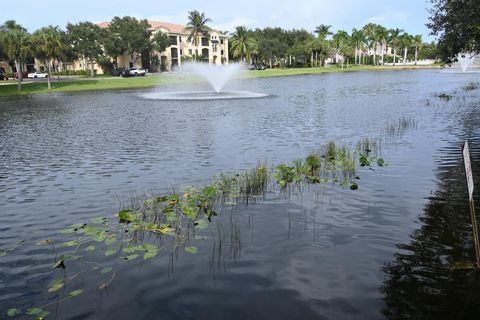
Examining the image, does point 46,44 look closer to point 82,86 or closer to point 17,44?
point 17,44

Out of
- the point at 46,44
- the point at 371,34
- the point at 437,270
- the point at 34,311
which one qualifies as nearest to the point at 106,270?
the point at 34,311

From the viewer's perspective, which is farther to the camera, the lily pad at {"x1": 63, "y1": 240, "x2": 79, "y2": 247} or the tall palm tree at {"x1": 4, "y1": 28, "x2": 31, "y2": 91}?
the tall palm tree at {"x1": 4, "y1": 28, "x2": 31, "y2": 91}

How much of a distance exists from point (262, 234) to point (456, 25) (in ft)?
51.8

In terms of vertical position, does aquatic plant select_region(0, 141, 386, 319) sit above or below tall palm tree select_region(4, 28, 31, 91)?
below

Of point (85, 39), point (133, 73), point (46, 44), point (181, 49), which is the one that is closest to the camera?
point (46, 44)

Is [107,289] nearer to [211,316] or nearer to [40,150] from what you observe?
[211,316]

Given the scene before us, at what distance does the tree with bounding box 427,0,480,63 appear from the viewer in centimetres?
1631

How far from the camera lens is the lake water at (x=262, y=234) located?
6.73m

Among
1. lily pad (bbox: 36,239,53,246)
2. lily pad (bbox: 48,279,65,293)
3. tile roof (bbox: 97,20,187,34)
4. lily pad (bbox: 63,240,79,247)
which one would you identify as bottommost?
lily pad (bbox: 48,279,65,293)

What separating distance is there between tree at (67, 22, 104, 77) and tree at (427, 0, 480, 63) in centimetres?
9159

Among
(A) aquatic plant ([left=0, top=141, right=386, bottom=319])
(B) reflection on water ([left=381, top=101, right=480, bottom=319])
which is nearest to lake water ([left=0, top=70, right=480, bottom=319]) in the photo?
(B) reflection on water ([left=381, top=101, right=480, bottom=319])

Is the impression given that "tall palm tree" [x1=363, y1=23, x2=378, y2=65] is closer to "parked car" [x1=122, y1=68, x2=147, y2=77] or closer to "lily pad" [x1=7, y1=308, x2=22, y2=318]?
"parked car" [x1=122, y1=68, x2=147, y2=77]

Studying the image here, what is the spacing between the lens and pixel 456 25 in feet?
63.6

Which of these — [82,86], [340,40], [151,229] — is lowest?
[151,229]
